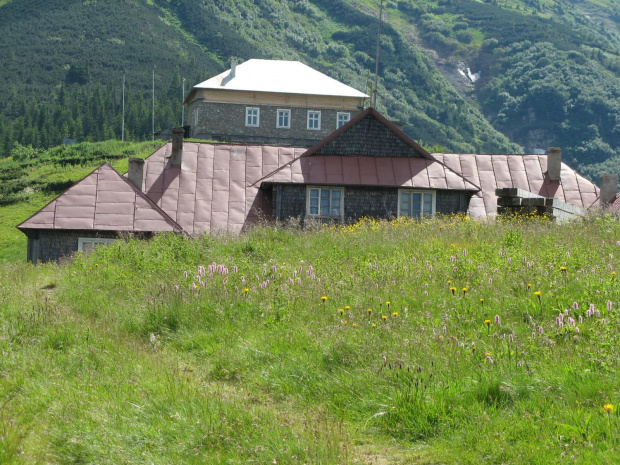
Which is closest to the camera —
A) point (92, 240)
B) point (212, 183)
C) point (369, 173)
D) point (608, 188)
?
point (92, 240)

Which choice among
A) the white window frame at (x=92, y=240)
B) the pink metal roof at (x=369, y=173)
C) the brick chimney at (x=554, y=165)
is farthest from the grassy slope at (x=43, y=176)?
the brick chimney at (x=554, y=165)

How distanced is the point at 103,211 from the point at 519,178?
14.9 meters

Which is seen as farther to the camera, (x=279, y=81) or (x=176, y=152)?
(x=279, y=81)

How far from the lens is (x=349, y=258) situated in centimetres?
1230

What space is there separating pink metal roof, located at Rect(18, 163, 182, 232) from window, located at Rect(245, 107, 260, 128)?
33460mm

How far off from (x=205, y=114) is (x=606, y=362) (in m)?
53.4

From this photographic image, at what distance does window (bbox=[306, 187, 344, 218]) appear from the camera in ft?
88.5

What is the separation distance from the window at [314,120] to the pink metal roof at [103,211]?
34.5 metres

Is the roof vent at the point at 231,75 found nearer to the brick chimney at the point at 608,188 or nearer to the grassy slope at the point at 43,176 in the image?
the grassy slope at the point at 43,176

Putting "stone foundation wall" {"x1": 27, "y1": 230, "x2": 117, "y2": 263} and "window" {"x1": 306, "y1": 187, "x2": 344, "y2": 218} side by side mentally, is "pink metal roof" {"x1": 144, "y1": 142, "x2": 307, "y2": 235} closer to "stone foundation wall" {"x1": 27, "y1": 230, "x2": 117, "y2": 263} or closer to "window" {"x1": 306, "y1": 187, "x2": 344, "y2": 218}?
"window" {"x1": 306, "y1": 187, "x2": 344, "y2": 218}

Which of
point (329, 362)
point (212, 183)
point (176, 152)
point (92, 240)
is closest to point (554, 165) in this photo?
point (212, 183)

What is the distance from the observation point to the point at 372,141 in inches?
1115

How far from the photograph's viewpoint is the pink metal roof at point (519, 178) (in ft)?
96.8

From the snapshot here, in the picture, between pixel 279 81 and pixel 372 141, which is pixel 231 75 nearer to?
pixel 279 81
